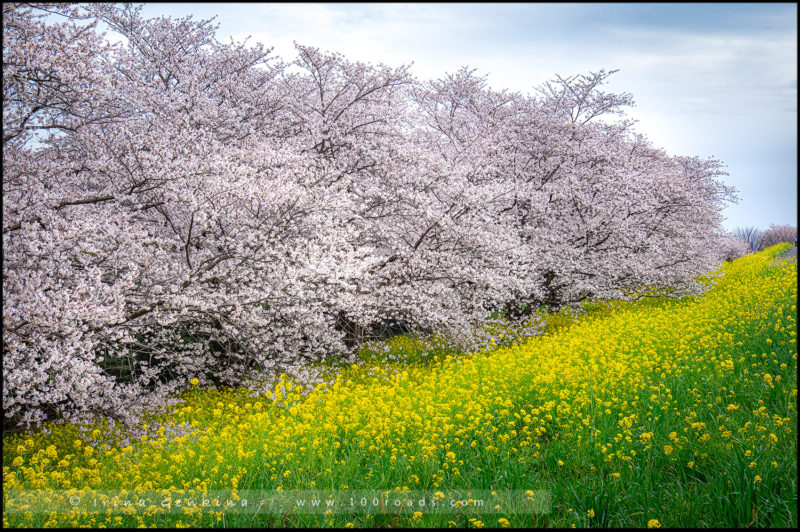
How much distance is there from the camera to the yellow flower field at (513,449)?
441 cm

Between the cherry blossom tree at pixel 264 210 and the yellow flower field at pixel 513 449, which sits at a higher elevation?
the cherry blossom tree at pixel 264 210

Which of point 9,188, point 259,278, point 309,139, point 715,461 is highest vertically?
point 309,139

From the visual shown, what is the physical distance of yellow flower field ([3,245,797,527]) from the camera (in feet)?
14.5

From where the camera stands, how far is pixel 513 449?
550cm

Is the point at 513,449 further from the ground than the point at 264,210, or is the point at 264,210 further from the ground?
the point at 264,210

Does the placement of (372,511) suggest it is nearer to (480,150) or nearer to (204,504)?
(204,504)

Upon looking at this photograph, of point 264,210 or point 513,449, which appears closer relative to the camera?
point 513,449

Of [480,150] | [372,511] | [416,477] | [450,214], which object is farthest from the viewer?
[480,150]

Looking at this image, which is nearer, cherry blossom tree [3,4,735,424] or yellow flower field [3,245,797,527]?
yellow flower field [3,245,797,527]

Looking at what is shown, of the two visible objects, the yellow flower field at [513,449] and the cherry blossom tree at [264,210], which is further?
the cherry blossom tree at [264,210]

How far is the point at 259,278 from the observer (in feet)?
29.0

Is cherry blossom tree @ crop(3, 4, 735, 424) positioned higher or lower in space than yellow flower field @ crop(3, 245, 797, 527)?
higher

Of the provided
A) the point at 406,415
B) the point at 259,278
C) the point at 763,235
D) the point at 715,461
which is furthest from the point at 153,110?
the point at 763,235

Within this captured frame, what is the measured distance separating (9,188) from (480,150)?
1216 cm
